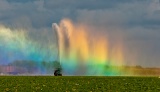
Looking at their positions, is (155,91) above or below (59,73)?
below

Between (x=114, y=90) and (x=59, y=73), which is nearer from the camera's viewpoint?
(x=114, y=90)

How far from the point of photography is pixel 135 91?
1442 inches

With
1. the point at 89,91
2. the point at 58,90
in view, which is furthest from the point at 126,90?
the point at 58,90

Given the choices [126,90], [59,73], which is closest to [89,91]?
[126,90]

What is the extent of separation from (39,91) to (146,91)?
990 centimetres

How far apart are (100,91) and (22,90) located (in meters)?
7.33

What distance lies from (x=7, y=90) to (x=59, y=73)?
5196 cm

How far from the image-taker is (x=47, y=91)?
1414 inches

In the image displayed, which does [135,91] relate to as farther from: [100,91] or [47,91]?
[47,91]

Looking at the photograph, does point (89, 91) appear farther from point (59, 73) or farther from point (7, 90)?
point (59, 73)

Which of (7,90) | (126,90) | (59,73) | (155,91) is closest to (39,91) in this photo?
(7,90)

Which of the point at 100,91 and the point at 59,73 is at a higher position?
the point at 59,73

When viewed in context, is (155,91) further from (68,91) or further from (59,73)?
(59,73)

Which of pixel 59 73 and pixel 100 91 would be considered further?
pixel 59 73
